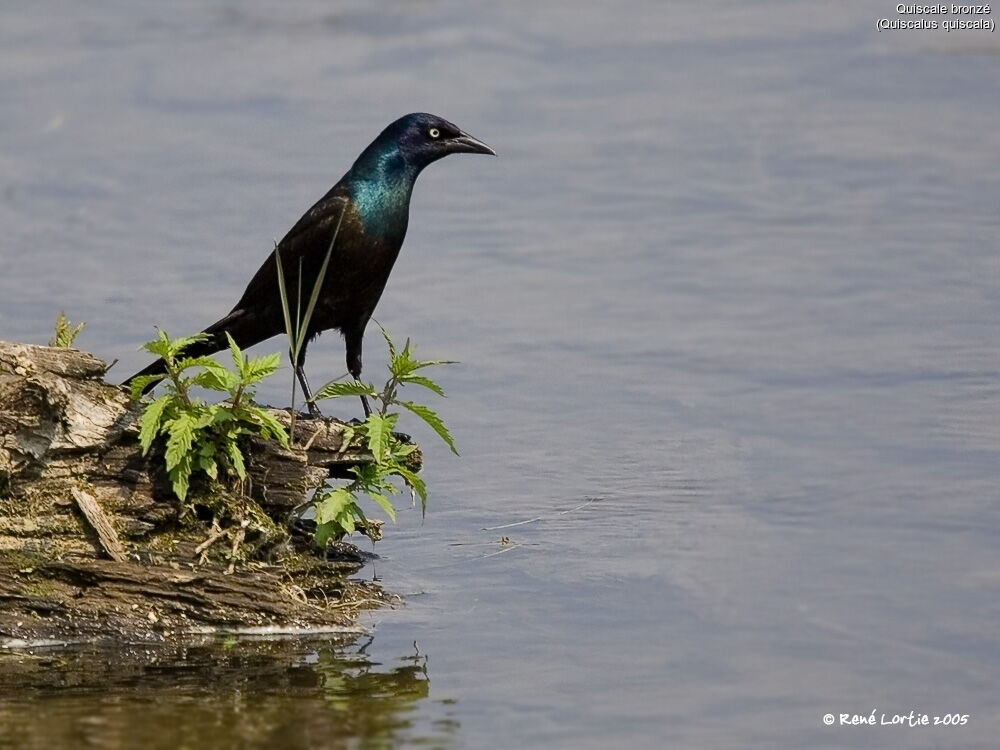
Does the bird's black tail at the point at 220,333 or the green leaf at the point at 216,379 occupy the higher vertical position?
the bird's black tail at the point at 220,333

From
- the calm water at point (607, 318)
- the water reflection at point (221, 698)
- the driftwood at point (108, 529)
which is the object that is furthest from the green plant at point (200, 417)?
the calm water at point (607, 318)

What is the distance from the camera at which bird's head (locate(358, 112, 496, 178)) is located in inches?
281

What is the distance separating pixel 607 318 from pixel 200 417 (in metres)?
3.86

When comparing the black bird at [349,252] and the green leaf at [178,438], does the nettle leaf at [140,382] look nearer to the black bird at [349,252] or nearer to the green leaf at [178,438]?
the green leaf at [178,438]

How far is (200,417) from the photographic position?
5.51 meters

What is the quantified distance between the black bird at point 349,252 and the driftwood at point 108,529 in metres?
1.20

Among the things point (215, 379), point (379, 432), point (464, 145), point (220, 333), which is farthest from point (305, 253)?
point (215, 379)

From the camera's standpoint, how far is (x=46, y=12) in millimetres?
14609

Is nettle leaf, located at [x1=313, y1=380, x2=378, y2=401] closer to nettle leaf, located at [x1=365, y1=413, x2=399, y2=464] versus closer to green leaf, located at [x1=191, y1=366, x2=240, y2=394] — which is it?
nettle leaf, located at [x1=365, y1=413, x2=399, y2=464]

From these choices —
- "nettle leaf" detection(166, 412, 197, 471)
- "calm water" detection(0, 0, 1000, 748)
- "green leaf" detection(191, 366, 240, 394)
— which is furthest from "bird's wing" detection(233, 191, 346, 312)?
"nettle leaf" detection(166, 412, 197, 471)

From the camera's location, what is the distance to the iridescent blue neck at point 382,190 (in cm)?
699

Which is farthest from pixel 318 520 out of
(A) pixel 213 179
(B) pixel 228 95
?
(B) pixel 228 95

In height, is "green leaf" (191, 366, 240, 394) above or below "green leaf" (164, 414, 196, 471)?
above

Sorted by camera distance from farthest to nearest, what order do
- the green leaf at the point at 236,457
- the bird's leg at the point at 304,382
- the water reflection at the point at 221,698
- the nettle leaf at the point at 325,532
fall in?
the bird's leg at the point at 304,382
the nettle leaf at the point at 325,532
the green leaf at the point at 236,457
the water reflection at the point at 221,698
